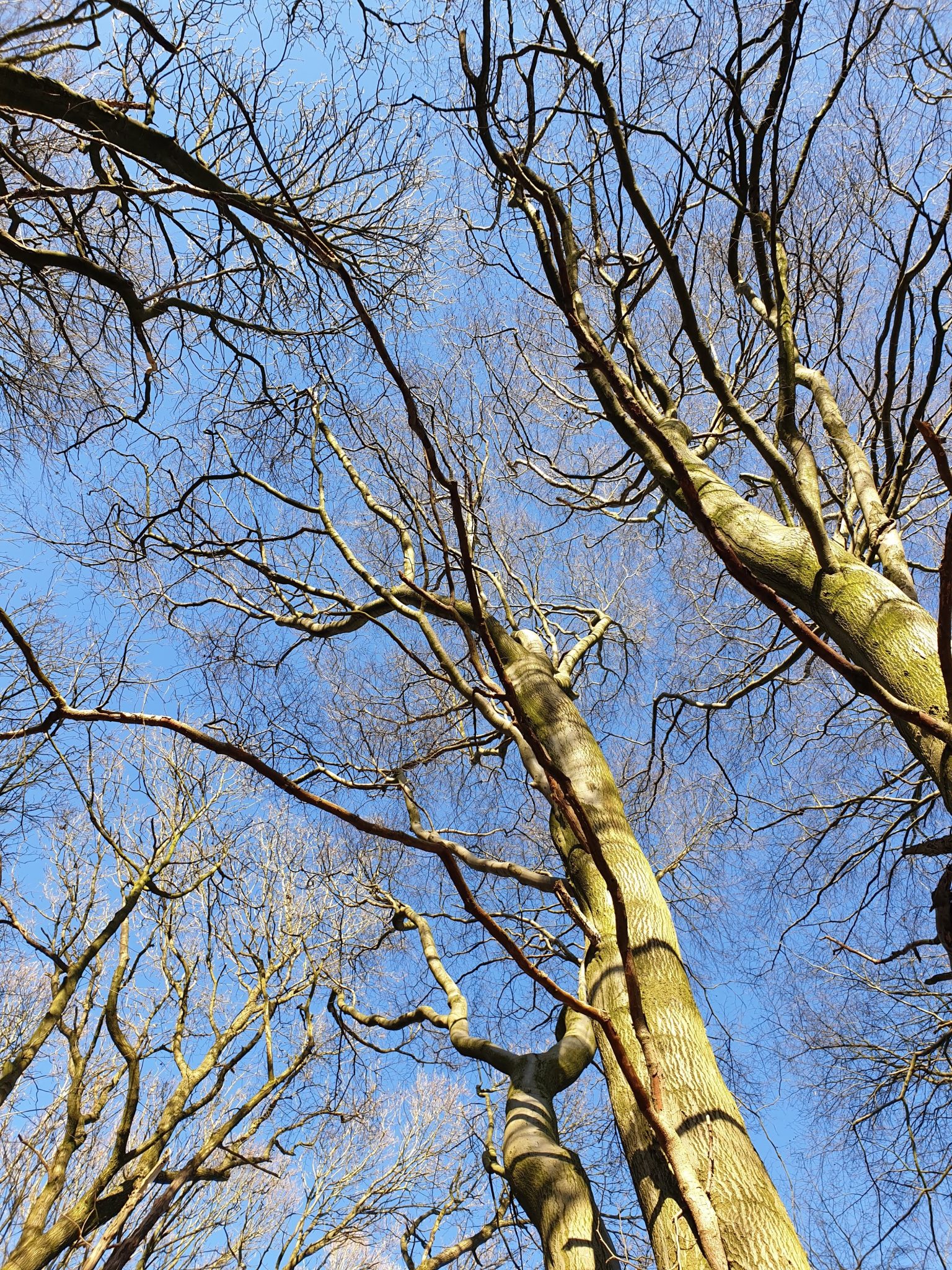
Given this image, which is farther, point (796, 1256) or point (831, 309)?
point (831, 309)

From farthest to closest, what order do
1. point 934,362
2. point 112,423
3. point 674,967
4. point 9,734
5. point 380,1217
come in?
point 380,1217, point 112,423, point 934,362, point 674,967, point 9,734

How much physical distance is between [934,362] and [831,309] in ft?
6.86

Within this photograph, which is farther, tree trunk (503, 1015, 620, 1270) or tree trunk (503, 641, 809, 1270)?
tree trunk (503, 1015, 620, 1270)

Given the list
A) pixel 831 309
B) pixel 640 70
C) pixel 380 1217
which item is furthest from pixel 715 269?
pixel 380 1217

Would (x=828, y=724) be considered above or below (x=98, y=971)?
below

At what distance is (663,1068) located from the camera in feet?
7.36

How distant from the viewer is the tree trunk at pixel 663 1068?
1854 mm

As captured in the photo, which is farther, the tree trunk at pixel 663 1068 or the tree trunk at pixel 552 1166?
the tree trunk at pixel 552 1166

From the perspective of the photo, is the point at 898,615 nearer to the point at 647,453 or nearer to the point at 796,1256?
the point at 647,453

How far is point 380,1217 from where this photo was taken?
27.6 feet

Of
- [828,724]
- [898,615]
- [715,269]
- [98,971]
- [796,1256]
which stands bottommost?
[796,1256]

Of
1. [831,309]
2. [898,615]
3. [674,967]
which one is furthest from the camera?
[831,309]

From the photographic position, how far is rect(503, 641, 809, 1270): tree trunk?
1854mm

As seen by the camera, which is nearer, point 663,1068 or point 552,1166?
point 663,1068
